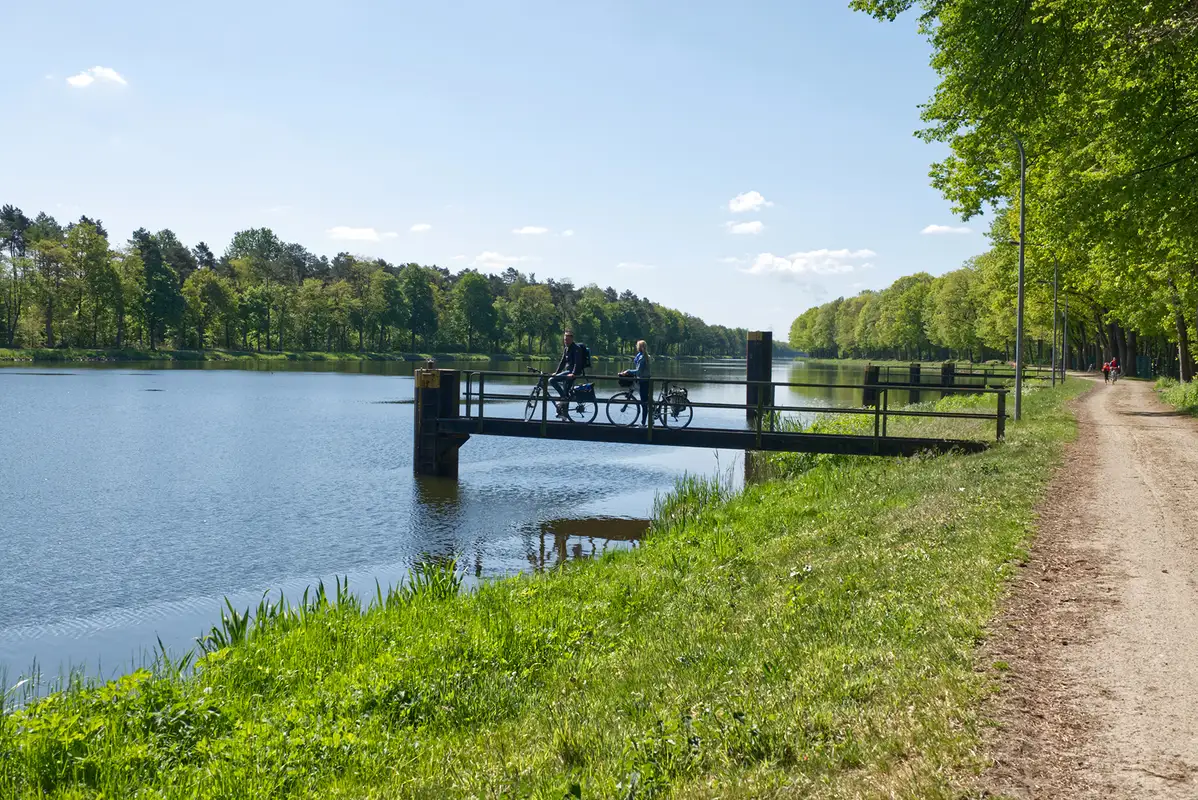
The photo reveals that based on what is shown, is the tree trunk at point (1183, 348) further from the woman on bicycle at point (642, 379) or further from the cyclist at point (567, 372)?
the cyclist at point (567, 372)

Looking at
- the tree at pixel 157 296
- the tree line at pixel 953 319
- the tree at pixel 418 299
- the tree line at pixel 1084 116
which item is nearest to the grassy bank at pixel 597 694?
the tree line at pixel 1084 116

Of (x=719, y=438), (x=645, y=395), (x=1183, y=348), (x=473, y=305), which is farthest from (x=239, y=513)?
(x=473, y=305)

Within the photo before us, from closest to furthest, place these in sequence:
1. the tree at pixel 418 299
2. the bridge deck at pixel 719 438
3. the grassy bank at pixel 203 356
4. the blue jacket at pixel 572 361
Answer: the bridge deck at pixel 719 438
the blue jacket at pixel 572 361
the grassy bank at pixel 203 356
the tree at pixel 418 299

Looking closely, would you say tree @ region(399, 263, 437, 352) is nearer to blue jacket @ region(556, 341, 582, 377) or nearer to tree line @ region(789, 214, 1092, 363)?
tree line @ region(789, 214, 1092, 363)

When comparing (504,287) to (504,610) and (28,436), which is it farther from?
(504,610)

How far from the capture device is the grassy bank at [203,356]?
7538 centimetres

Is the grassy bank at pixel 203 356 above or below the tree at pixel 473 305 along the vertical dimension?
below

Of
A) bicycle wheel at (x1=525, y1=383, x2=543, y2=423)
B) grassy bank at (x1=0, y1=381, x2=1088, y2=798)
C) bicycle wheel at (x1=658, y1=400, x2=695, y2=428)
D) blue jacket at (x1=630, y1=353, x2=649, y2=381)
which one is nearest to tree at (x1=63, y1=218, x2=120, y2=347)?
bicycle wheel at (x1=525, y1=383, x2=543, y2=423)

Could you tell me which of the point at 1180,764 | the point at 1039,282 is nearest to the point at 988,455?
the point at 1180,764

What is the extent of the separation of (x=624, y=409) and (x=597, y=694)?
14.7 m

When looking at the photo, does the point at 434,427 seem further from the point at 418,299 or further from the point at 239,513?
the point at 418,299

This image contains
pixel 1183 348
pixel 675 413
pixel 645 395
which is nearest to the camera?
pixel 645 395

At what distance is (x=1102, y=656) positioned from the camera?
590cm

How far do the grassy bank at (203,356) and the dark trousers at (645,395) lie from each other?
40.5 metres
